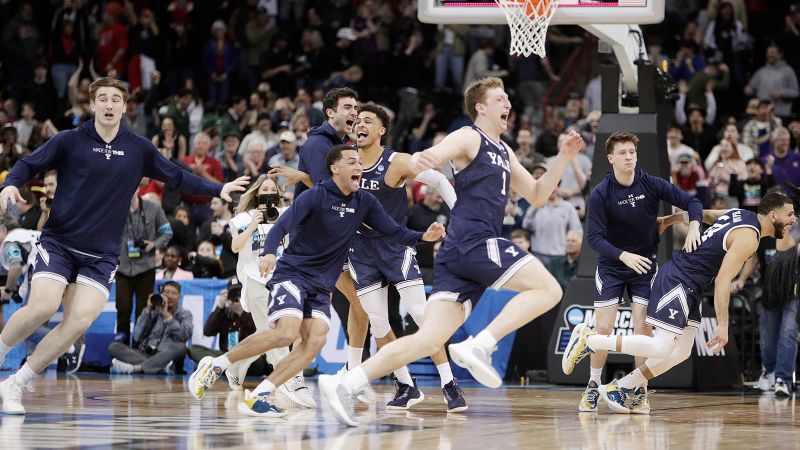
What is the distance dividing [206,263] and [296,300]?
737cm

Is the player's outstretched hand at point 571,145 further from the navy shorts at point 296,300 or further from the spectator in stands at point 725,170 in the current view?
the spectator in stands at point 725,170

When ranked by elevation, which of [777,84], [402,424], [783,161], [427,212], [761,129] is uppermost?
[777,84]

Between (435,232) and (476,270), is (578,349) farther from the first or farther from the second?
(476,270)

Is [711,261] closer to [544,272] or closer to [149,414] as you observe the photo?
[544,272]

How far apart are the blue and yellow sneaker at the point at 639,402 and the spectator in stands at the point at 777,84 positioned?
12092 mm

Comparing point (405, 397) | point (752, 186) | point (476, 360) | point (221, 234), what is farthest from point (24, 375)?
point (752, 186)

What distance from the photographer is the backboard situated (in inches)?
519

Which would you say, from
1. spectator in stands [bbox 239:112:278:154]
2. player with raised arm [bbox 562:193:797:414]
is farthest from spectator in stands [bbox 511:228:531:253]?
player with raised arm [bbox 562:193:797:414]

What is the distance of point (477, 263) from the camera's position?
31.3 ft

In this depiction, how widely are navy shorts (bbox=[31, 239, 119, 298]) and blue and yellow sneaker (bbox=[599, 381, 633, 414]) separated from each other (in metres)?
4.47

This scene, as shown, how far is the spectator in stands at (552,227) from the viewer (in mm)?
18656

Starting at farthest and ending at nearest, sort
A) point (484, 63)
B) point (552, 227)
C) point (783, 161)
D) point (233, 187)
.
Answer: point (484, 63)
point (783, 161)
point (552, 227)
point (233, 187)

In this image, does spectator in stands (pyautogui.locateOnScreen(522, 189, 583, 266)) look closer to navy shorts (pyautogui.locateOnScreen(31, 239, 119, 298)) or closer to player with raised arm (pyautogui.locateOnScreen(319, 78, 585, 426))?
player with raised arm (pyautogui.locateOnScreen(319, 78, 585, 426))

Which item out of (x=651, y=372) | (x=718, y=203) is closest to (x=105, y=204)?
(x=651, y=372)
